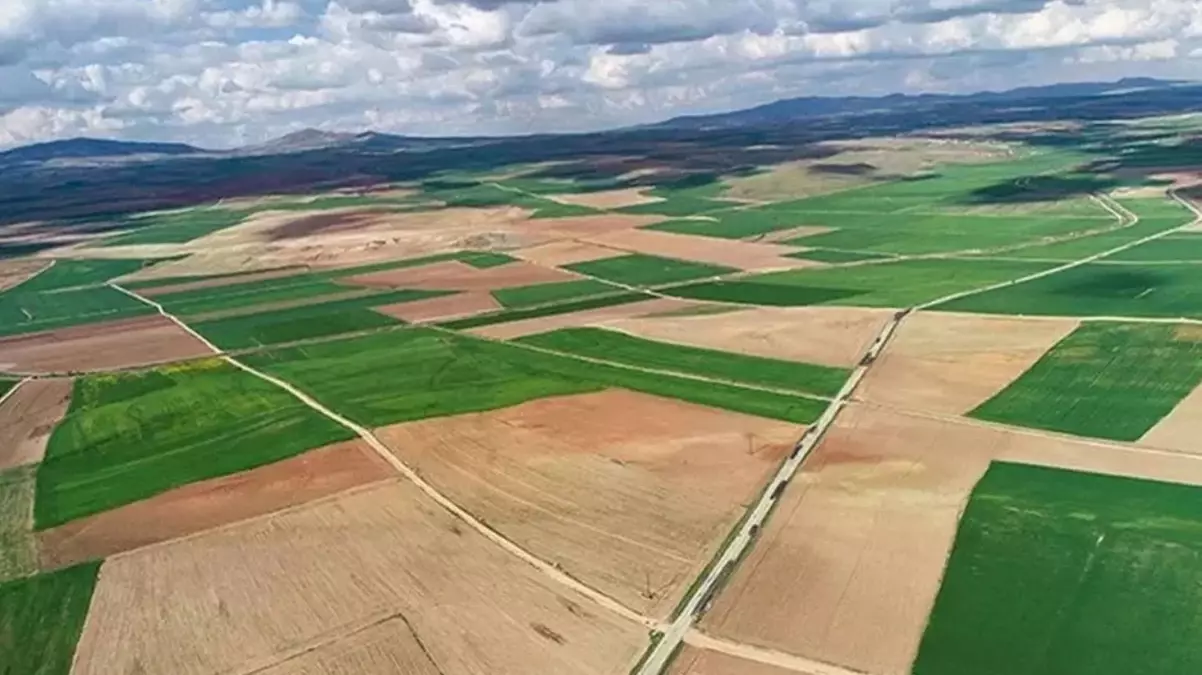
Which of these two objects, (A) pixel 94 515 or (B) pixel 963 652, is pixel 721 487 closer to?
(B) pixel 963 652

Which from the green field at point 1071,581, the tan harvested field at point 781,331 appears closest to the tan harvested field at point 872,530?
the green field at point 1071,581

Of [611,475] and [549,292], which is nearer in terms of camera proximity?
[611,475]

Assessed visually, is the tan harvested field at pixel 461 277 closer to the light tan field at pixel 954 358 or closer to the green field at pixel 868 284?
the green field at pixel 868 284

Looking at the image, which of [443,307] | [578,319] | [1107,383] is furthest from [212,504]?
[443,307]

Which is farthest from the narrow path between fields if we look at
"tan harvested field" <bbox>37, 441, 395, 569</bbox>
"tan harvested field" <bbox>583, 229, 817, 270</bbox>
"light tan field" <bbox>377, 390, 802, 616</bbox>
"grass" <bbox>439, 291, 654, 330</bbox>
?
"tan harvested field" <bbox>583, 229, 817, 270</bbox>

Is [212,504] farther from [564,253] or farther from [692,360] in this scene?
[564,253]
